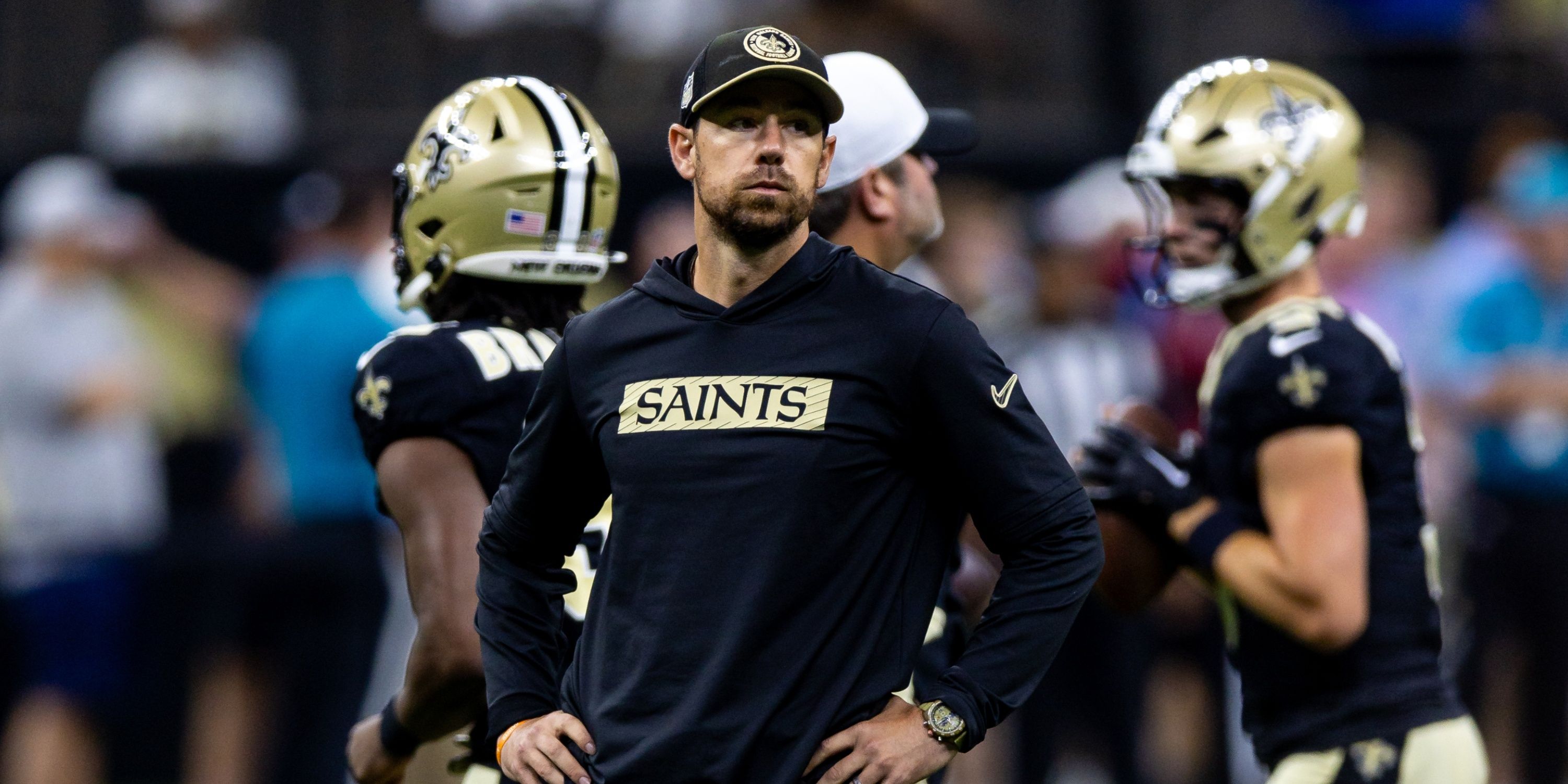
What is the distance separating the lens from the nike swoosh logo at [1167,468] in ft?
15.1

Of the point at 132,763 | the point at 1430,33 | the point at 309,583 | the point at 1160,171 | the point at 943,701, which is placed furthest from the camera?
the point at 1430,33

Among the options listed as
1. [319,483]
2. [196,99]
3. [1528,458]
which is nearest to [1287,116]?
[1528,458]

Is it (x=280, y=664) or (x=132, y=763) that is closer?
(x=280, y=664)

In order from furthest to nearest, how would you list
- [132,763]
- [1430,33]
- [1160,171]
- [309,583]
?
[1430,33] < [132,763] < [309,583] < [1160,171]

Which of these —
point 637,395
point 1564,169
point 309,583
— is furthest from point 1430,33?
point 637,395

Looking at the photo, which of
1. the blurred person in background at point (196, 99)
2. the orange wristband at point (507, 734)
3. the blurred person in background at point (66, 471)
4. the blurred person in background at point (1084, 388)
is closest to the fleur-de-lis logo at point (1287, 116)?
the orange wristband at point (507, 734)

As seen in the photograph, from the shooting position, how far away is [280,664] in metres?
9.05

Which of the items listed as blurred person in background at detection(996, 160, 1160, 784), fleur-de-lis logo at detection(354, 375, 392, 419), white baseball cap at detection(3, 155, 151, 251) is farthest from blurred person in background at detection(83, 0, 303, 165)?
fleur-de-lis logo at detection(354, 375, 392, 419)

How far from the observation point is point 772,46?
10.8ft

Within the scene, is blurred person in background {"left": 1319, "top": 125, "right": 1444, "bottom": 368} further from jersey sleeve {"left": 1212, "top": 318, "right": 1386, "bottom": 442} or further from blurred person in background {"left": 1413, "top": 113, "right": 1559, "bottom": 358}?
jersey sleeve {"left": 1212, "top": 318, "right": 1386, "bottom": 442}

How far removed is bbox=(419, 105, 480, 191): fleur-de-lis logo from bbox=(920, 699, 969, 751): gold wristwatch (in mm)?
1787

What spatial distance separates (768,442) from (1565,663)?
21.8 feet

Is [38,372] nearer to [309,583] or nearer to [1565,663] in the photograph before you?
[309,583]

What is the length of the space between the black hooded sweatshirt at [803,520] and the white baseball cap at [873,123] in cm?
102
